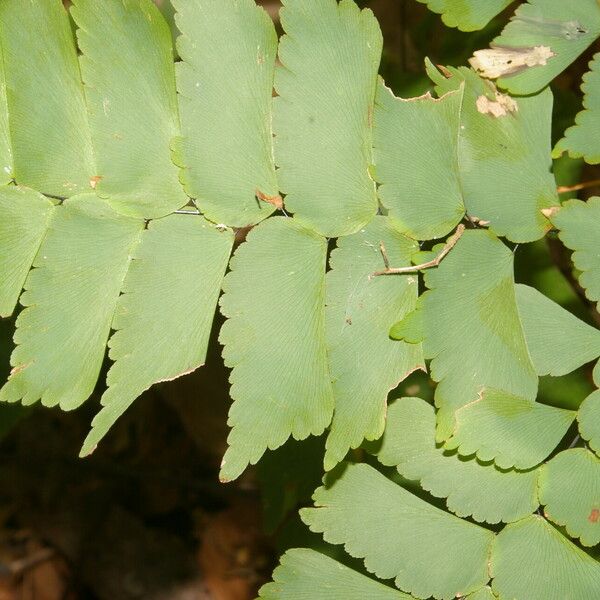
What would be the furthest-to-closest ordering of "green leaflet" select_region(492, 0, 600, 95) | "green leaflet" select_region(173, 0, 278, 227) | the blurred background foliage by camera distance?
1. the blurred background foliage
2. "green leaflet" select_region(492, 0, 600, 95)
3. "green leaflet" select_region(173, 0, 278, 227)

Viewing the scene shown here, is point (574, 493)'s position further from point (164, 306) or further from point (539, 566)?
point (164, 306)

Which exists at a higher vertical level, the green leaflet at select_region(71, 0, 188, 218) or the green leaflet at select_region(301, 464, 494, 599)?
the green leaflet at select_region(71, 0, 188, 218)

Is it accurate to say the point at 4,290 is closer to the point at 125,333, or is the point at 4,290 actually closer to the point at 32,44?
the point at 125,333

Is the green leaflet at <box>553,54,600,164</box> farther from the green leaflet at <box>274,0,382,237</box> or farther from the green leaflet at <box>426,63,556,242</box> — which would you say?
the green leaflet at <box>274,0,382,237</box>

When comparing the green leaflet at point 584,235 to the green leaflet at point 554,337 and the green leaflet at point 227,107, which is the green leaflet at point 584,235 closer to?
the green leaflet at point 554,337

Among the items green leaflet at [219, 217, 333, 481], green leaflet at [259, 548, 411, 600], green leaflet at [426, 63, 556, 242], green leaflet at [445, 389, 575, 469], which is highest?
green leaflet at [426, 63, 556, 242]

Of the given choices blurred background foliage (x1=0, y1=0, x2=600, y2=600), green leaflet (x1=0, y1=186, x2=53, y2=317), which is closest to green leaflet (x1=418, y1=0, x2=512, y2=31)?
green leaflet (x1=0, y1=186, x2=53, y2=317)

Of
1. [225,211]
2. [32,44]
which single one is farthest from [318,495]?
[32,44]
